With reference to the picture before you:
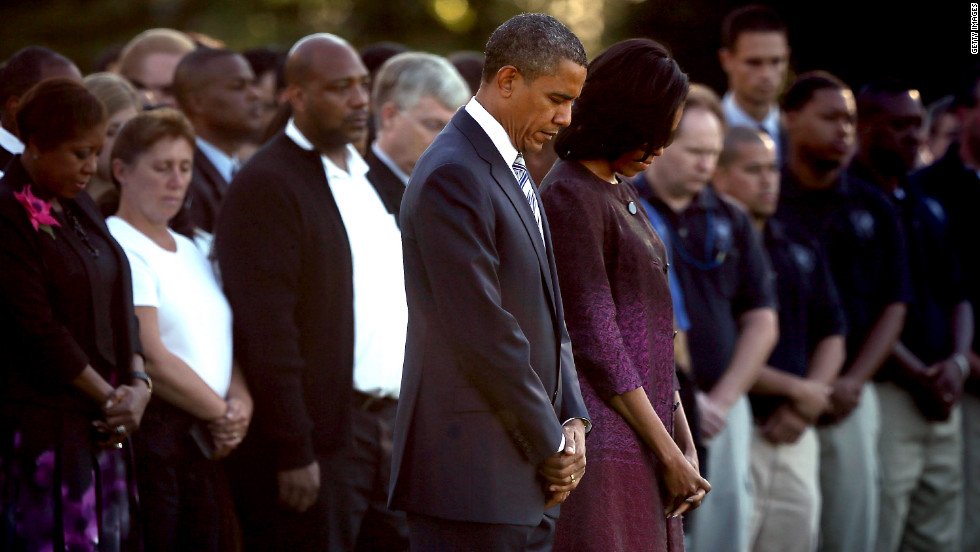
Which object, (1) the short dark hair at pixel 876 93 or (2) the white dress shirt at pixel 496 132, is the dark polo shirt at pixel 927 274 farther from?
(2) the white dress shirt at pixel 496 132

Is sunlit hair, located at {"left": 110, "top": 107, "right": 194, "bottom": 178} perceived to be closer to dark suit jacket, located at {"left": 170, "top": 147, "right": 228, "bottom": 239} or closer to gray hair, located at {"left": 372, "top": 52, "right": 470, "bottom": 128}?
dark suit jacket, located at {"left": 170, "top": 147, "right": 228, "bottom": 239}

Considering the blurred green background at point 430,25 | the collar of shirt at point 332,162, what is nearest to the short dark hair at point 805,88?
the collar of shirt at point 332,162

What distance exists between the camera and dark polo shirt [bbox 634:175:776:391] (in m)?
5.89

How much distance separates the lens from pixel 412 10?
14.1 m

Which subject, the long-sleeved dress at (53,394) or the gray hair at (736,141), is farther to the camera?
the gray hair at (736,141)

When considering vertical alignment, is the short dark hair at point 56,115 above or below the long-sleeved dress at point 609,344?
above

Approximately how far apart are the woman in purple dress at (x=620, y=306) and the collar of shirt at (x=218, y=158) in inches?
98.6

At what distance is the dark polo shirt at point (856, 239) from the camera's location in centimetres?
676

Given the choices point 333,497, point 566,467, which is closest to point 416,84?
point 333,497

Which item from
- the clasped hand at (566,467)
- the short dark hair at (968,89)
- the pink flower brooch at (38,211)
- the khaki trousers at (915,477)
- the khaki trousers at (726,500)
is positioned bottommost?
the khaki trousers at (915,477)

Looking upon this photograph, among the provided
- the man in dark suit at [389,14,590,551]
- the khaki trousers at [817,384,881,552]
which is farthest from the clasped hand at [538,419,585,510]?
the khaki trousers at [817,384,881,552]

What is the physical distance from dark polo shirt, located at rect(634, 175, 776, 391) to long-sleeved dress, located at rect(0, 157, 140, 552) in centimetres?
266

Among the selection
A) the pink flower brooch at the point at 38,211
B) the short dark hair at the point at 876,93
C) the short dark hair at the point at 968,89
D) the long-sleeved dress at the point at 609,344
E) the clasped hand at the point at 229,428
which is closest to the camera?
the long-sleeved dress at the point at 609,344

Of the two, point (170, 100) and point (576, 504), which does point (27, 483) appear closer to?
point (576, 504)
